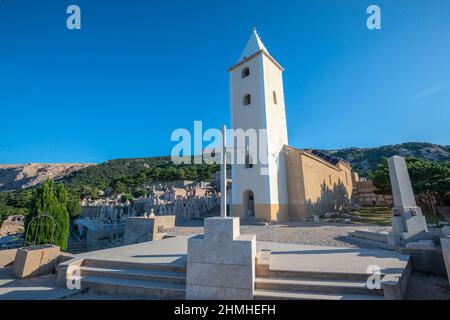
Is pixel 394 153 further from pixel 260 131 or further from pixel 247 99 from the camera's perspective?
pixel 260 131

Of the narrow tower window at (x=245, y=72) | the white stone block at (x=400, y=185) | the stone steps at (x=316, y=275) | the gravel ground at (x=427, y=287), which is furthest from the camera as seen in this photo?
the narrow tower window at (x=245, y=72)

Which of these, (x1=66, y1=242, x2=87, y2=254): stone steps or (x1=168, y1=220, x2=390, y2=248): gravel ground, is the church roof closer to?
(x1=168, y1=220, x2=390, y2=248): gravel ground

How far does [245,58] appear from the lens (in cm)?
2114

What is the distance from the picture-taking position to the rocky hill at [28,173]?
4611 inches

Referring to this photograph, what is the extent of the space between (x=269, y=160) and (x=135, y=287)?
14.7 metres

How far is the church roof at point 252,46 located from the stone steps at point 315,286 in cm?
2042

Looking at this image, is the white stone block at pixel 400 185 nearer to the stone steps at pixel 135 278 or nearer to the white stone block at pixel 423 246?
the white stone block at pixel 423 246

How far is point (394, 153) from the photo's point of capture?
8844 cm

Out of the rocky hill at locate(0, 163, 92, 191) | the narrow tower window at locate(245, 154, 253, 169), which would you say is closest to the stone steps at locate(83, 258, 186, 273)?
the narrow tower window at locate(245, 154, 253, 169)

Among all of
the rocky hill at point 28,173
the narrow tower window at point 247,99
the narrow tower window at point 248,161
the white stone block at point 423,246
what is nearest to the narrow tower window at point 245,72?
the narrow tower window at point 247,99

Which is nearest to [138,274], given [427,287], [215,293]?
[215,293]

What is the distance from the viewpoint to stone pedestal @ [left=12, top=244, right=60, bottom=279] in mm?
5461
